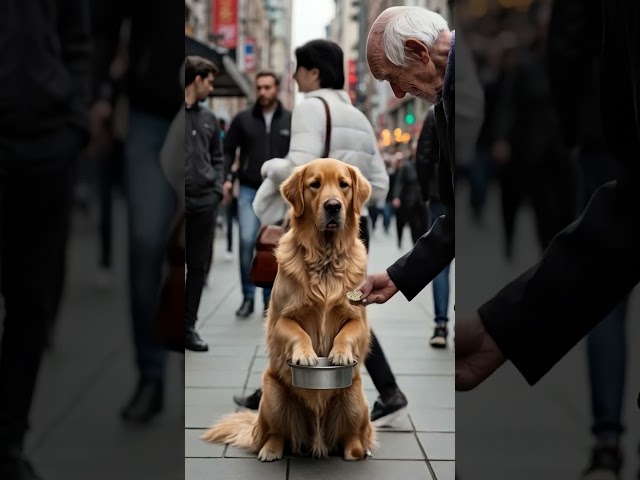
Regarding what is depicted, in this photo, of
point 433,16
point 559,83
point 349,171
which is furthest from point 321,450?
point 559,83

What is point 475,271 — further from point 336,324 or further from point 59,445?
point 336,324

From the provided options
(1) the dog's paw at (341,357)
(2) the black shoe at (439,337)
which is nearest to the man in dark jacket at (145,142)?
(1) the dog's paw at (341,357)

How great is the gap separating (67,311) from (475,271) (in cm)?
118

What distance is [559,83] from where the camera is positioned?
220cm

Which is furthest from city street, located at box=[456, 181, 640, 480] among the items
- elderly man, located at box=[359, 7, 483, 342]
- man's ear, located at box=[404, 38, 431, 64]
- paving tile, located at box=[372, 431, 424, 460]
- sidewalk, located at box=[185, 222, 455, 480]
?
paving tile, located at box=[372, 431, 424, 460]

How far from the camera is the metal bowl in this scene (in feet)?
12.3

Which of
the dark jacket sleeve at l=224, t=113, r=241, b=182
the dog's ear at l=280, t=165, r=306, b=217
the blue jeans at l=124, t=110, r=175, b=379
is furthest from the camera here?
the dark jacket sleeve at l=224, t=113, r=241, b=182

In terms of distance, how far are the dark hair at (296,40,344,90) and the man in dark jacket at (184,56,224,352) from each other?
177 cm

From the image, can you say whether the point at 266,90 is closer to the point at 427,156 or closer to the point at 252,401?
the point at 427,156

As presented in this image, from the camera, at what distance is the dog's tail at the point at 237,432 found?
4230mm

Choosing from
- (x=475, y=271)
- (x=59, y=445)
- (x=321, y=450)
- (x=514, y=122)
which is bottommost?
(x=321, y=450)

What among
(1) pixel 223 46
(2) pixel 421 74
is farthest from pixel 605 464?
(1) pixel 223 46

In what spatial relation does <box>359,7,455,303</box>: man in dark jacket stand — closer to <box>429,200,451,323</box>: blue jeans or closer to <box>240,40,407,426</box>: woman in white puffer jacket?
<box>240,40,407,426</box>: woman in white puffer jacket

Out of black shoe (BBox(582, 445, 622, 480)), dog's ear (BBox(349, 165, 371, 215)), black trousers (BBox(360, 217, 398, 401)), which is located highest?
dog's ear (BBox(349, 165, 371, 215))
